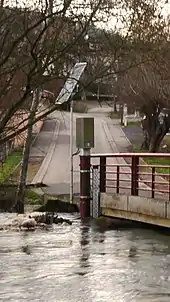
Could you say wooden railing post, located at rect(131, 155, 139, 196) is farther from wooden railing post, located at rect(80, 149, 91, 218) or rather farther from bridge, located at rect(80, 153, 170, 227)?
wooden railing post, located at rect(80, 149, 91, 218)

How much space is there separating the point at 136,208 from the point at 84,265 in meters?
5.22

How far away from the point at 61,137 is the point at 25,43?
5126 centimetres

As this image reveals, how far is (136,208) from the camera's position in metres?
20.1

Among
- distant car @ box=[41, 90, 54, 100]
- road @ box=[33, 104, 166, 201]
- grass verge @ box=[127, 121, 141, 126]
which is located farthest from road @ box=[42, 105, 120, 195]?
grass verge @ box=[127, 121, 141, 126]

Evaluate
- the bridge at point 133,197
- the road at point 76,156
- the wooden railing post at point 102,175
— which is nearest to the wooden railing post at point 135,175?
the bridge at point 133,197

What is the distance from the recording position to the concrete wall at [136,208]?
18.9 m

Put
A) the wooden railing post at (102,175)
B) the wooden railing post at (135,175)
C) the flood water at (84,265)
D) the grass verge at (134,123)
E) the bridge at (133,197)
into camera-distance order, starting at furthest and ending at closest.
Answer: the grass verge at (134,123), the wooden railing post at (102,175), the wooden railing post at (135,175), the bridge at (133,197), the flood water at (84,265)

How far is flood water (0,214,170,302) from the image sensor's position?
12.4 m

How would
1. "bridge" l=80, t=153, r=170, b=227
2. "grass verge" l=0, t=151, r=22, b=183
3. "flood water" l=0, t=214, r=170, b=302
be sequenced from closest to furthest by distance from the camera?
"flood water" l=0, t=214, r=170, b=302 < "bridge" l=80, t=153, r=170, b=227 < "grass verge" l=0, t=151, r=22, b=183

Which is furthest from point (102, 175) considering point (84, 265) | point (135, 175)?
point (84, 265)

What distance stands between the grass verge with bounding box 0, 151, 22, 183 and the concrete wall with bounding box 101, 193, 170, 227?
6.39 m

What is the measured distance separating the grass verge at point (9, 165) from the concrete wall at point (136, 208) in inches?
252

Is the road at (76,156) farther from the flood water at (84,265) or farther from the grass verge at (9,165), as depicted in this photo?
the flood water at (84,265)

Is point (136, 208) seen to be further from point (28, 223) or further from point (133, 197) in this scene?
point (28, 223)
